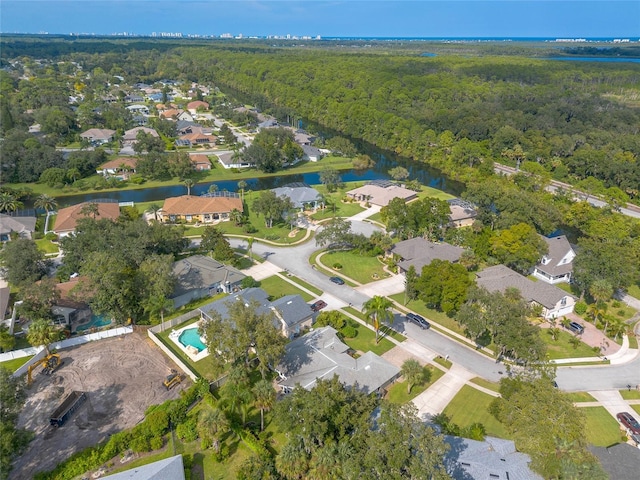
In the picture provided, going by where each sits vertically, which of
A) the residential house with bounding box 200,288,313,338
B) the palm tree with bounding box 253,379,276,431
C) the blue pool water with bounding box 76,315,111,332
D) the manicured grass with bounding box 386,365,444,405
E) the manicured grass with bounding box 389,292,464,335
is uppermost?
the palm tree with bounding box 253,379,276,431

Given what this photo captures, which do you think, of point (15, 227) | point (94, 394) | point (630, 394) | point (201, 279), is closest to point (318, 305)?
point (201, 279)

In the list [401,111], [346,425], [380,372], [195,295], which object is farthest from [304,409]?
[401,111]

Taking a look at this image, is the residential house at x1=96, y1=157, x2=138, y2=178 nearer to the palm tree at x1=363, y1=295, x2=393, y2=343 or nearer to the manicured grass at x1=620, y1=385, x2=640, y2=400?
the palm tree at x1=363, y1=295, x2=393, y2=343

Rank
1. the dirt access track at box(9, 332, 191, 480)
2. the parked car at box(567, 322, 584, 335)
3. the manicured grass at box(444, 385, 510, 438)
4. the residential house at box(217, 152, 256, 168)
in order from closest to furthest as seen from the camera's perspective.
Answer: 1. the dirt access track at box(9, 332, 191, 480)
2. the manicured grass at box(444, 385, 510, 438)
3. the parked car at box(567, 322, 584, 335)
4. the residential house at box(217, 152, 256, 168)

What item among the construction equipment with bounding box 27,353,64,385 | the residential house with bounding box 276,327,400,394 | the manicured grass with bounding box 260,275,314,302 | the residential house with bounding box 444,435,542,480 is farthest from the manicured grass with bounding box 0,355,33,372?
the residential house with bounding box 444,435,542,480

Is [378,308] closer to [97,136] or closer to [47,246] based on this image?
[47,246]

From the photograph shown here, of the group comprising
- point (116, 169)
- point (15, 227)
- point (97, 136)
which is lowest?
point (15, 227)

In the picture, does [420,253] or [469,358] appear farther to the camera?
[420,253]
